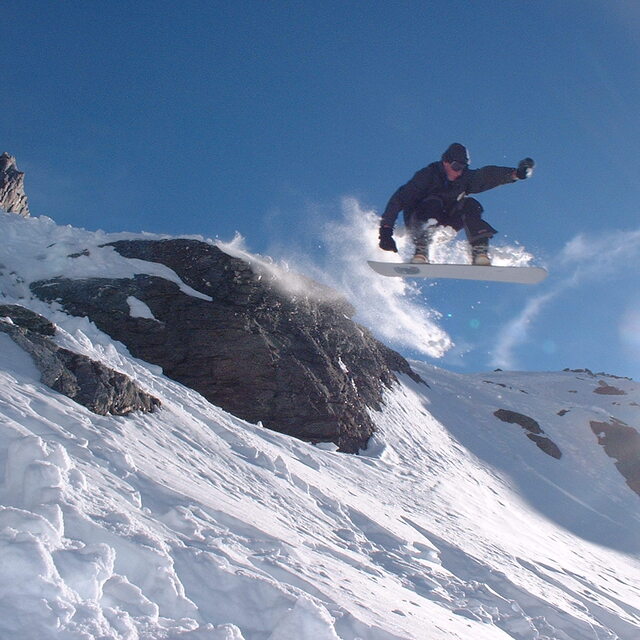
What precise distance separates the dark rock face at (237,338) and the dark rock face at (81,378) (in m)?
6.57

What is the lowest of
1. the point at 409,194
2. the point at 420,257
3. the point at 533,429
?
the point at 420,257

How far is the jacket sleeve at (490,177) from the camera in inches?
358

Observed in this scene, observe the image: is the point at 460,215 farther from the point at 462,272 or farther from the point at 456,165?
the point at 462,272

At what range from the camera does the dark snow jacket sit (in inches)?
361

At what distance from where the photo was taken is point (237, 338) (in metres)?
18.1

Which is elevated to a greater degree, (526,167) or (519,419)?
(519,419)

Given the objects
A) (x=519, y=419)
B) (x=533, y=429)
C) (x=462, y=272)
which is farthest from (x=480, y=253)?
(x=519, y=419)

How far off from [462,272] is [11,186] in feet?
157

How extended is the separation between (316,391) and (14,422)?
13.1 meters

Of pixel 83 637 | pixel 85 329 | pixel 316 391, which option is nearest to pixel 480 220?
pixel 83 637

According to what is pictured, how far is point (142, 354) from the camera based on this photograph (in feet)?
53.5

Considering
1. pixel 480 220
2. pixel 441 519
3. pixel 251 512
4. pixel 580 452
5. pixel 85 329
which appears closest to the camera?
pixel 251 512

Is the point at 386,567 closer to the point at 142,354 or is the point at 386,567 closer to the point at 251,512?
the point at 251,512

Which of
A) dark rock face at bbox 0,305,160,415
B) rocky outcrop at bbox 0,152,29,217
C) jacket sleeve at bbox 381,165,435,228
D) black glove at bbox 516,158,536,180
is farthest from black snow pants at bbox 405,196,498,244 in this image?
rocky outcrop at bbox 0,152,29,217
